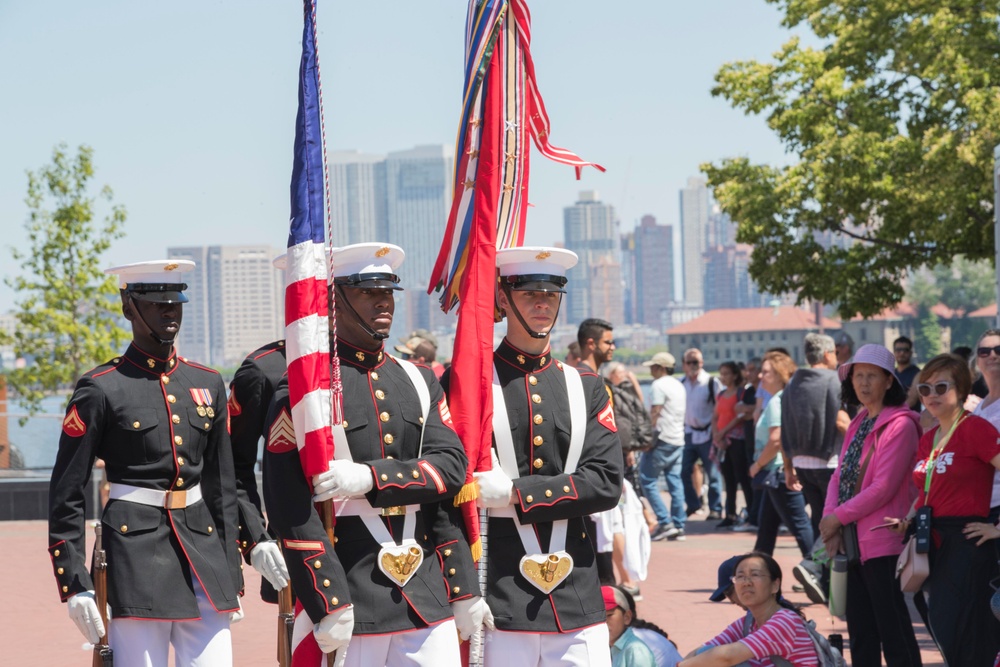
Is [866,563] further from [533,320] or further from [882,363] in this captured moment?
[533,320]

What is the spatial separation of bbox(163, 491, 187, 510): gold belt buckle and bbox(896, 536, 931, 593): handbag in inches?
131

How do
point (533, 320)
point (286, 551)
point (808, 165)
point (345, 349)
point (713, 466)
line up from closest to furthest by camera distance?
point (286, 551) → point (345, 349) → point (533, 320) → point (713, 466) → point (808, 165)

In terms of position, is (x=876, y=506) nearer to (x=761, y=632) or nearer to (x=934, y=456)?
(x=934, y=456)

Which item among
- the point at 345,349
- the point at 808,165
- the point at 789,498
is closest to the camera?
the point at 345,349

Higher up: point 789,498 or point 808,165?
point 808,165

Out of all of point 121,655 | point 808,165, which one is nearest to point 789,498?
point 121,655

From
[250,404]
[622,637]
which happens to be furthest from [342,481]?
[622,637]

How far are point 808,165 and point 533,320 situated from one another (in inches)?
677

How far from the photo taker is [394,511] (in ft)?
14.9

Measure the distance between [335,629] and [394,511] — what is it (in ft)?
1.43

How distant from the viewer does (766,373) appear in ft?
38.3

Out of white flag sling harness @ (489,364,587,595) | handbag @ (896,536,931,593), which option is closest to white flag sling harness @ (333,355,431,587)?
white flag sling harness @ (489,364,587,595)

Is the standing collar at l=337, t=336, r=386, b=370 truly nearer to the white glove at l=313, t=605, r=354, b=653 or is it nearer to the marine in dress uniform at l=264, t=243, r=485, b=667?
the marine in dress uniform at l=264, t=243, r=485, b=667

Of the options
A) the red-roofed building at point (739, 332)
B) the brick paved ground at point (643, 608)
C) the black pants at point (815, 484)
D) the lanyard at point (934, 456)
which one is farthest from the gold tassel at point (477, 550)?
the red-roofed building at point (739, 332)
